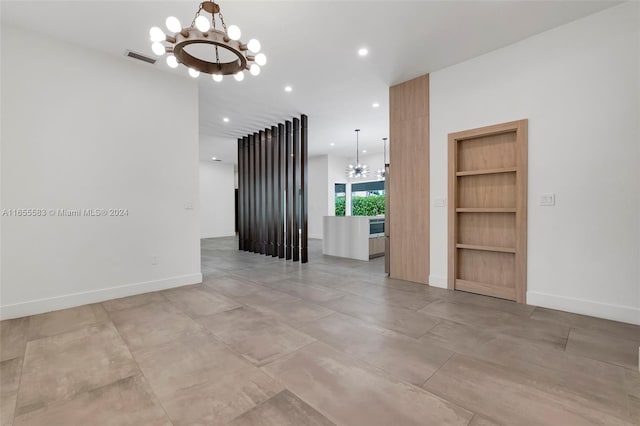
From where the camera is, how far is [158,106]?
14.3 feet

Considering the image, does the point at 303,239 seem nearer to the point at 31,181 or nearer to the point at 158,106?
the point at 158,106

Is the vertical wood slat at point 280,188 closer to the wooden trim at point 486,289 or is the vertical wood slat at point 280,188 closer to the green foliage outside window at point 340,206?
the wooden trim at point 486,289

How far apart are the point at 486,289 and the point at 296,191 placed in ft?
14.5

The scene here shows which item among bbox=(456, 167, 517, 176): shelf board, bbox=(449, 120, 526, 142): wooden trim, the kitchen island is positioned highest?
bbox=(449, 120, 526, 142): wooden trim

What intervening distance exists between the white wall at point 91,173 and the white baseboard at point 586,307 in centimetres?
494

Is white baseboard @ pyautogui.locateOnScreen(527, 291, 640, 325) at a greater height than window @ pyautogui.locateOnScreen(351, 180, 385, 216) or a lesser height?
lesser

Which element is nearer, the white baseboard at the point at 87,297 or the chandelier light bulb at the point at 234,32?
the chandelier light bulb at the point at 234,32

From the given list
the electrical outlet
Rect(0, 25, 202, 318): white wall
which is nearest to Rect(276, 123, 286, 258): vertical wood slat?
Rect(0, 25, 202, 318): white wall

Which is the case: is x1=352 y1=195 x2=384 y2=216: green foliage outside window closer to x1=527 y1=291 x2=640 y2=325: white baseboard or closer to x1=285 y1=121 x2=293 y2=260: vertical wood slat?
x1=285 y1=121 x2=293 y2=260: vertical wood slat

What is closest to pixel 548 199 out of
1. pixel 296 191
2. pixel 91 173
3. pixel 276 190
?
pixel 296 191

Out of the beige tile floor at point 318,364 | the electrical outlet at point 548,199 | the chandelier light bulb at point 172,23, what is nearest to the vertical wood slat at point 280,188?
the beige tile floor at point 318,364

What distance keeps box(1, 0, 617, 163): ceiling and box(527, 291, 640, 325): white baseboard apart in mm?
3217

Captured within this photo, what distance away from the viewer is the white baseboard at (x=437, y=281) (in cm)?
434

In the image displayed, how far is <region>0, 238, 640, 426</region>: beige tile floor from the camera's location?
1.69 meters
